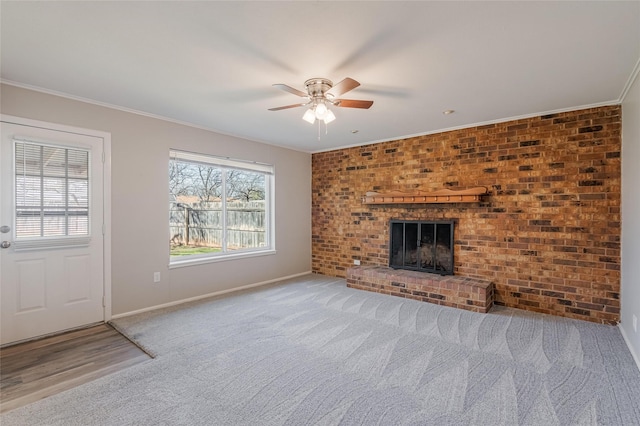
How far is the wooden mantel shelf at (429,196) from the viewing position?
403 cm

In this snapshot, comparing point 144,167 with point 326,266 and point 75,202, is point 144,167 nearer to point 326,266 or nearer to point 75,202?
point 75,202

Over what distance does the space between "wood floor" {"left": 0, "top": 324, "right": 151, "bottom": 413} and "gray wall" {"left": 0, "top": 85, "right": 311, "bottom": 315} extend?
625mm

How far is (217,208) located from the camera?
184 inches

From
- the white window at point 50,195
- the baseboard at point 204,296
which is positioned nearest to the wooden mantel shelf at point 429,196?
the baseboard at point 204,296

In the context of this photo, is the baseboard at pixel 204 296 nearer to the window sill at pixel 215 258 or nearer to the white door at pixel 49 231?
the white door at pixel 49 231

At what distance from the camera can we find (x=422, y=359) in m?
2.56

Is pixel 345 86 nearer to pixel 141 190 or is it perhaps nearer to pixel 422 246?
pixel 141 190

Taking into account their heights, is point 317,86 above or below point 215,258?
above

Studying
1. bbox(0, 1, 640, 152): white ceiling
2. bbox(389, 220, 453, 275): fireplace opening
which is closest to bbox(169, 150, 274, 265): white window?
bbox(0, 1, 640, 152): white ceiling

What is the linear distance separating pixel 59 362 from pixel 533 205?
5061mm

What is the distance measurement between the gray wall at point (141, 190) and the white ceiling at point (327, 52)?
0.20m

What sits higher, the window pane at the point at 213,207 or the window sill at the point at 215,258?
the window pane at the point at 213,207

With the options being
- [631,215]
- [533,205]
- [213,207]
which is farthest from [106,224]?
[631,215]

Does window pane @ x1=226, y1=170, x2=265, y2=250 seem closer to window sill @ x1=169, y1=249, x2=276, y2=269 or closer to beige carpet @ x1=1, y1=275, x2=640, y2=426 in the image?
window sill @ x1=169, y1=249, x2=276, y2=269
